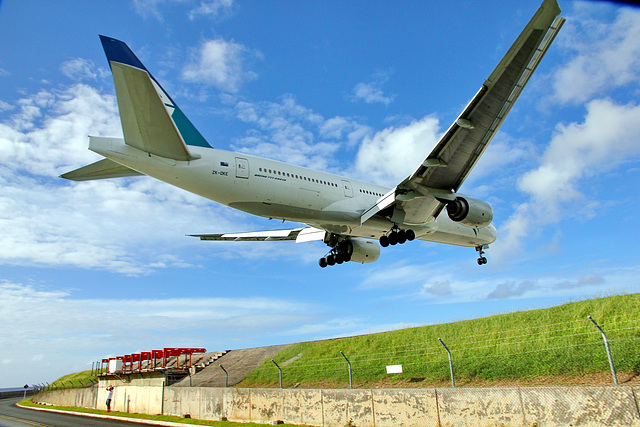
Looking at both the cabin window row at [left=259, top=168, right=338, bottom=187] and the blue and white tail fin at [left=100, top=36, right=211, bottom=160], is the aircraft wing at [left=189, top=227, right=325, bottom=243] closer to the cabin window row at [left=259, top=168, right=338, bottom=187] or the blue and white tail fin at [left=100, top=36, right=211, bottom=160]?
the cabin window row at [left=259, top=168, right=338, bottom=187]

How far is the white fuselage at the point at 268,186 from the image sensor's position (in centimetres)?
1507

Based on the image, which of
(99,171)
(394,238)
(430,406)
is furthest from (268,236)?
(430,406)

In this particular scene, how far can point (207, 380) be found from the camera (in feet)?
90.5

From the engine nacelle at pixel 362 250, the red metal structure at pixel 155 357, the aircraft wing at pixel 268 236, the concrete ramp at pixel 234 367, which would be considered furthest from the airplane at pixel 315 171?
the red metal structure at pixel 155 357

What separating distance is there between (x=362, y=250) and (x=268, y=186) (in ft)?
28.1

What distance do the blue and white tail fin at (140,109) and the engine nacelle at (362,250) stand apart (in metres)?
10.7

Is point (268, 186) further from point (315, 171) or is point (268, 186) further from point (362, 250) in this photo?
point (362, 250)

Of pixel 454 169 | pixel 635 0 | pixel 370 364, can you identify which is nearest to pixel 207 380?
pixel 370 364

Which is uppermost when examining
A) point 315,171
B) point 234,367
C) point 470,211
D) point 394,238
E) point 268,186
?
point 315,171

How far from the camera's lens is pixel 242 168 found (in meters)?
16.6

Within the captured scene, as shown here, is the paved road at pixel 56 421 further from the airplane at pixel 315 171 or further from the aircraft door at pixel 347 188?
the aircraft door at pixel 347 188

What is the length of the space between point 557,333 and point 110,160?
16657 mm

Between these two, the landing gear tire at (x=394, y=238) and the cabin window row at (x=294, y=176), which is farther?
the landing gear tire at (x=394, y=238)

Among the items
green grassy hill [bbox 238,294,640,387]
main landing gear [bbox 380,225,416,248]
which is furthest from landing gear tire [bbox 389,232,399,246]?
green grassy hill [bbox 238,294,640,387]
